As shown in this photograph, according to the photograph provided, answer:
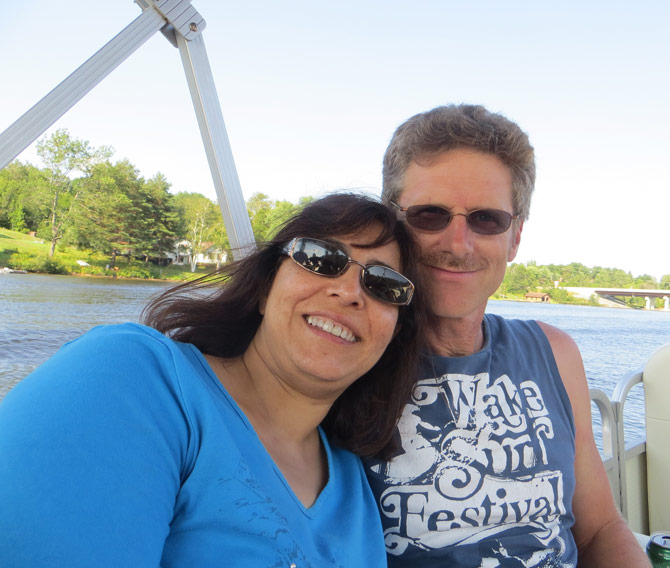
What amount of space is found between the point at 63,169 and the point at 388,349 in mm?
1948

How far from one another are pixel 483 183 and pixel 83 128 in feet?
5.85

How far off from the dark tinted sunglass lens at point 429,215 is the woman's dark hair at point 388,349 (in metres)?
0.19

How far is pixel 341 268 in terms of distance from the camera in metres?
1.13

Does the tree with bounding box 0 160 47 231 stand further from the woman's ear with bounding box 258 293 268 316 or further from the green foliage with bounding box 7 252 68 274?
the woman's ear with bounding box 258 293 268 316

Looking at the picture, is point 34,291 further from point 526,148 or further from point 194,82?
point 526,148

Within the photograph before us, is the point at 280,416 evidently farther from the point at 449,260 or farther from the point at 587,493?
the point at 587,493

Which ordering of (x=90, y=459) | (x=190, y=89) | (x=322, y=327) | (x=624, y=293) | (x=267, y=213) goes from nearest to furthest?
(x=90, y=459), (x=322, y=327), (x=190, y=89), (x=267, y=213), (x=624, y=293)

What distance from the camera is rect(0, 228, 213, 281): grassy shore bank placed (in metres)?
2.54

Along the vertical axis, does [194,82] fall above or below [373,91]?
below

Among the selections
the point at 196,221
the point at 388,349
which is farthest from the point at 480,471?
the point at 196,221

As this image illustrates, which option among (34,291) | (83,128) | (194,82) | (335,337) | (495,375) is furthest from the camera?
(34,291)

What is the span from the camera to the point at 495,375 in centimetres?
147

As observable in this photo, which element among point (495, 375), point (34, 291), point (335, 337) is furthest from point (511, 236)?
point (34, 291)

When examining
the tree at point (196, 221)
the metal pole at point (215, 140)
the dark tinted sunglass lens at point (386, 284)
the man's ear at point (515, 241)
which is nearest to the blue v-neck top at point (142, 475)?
the dark tinted sunglass lens at point (386, 284)
